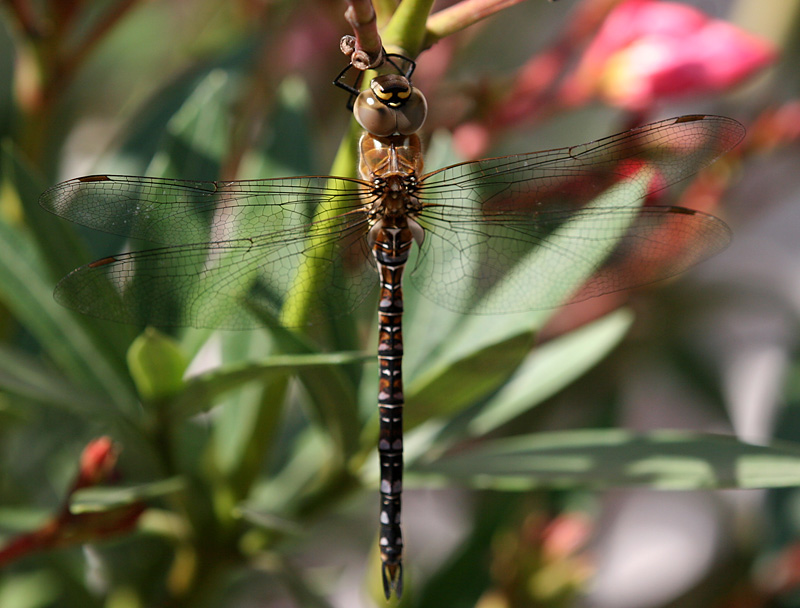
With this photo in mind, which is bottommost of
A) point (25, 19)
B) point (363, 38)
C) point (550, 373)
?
point (550, 373)

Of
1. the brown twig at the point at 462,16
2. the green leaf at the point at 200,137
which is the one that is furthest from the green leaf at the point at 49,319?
the brown twig at the point at 462,16

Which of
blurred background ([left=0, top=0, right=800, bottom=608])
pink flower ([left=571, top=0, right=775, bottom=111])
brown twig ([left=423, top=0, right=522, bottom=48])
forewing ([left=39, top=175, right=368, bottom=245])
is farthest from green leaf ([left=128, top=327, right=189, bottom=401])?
pink flower ([left=571, top=0, right=775, bottom=111])

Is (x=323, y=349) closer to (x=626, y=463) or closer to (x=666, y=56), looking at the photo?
(x=626, y=463)

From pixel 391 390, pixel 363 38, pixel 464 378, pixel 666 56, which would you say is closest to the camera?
pixel 363 38

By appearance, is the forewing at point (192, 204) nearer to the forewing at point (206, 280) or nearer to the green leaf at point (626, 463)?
the forewing at point (206, 280)

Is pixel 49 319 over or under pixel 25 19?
under

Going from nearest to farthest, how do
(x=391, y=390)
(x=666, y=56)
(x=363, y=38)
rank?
(x=363, y=38), (x=391, y=390), (x=666, y=56)

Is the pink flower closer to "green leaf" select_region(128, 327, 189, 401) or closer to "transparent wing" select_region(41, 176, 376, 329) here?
"transparent wing" select_region(41, 176, 376, 329)

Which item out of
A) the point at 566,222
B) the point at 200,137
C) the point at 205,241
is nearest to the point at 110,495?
the point at 205,241
